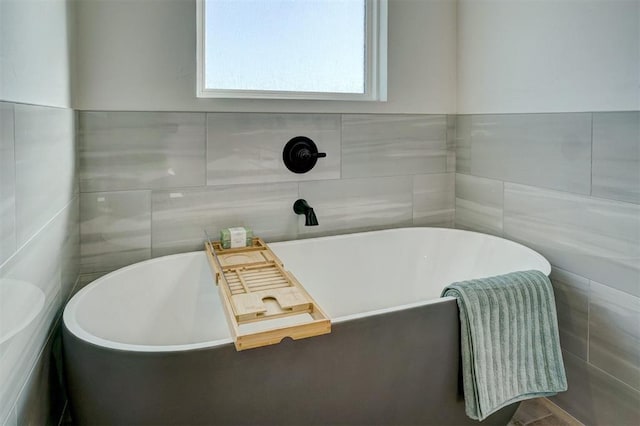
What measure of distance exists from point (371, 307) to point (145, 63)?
1.68 metres

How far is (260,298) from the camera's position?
1.51 meters

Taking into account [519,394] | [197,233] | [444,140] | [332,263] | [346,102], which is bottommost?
[519,394]

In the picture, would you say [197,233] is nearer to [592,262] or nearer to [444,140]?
[444,140]

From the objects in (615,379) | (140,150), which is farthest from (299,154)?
(615,379)

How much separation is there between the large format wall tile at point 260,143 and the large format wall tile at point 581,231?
101 centimetres

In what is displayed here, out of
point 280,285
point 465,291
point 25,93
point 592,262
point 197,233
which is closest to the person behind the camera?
point 25,93

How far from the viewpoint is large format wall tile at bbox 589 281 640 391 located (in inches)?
69.3

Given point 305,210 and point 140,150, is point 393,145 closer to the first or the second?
point 305,210

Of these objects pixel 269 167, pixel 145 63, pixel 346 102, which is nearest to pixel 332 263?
pixel 269 167

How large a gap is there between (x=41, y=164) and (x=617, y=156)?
83.1 inches

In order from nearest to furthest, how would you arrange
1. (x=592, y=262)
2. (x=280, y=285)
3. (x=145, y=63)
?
1. (x=280, y=285)
2. (x=592, y=262)
3. (x=145, y=63)

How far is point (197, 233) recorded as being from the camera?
2.24 metres

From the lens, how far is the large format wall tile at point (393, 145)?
2.50m

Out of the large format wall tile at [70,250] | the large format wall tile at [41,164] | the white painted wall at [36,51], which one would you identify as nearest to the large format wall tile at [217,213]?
the large format wall tile at [70,250]
